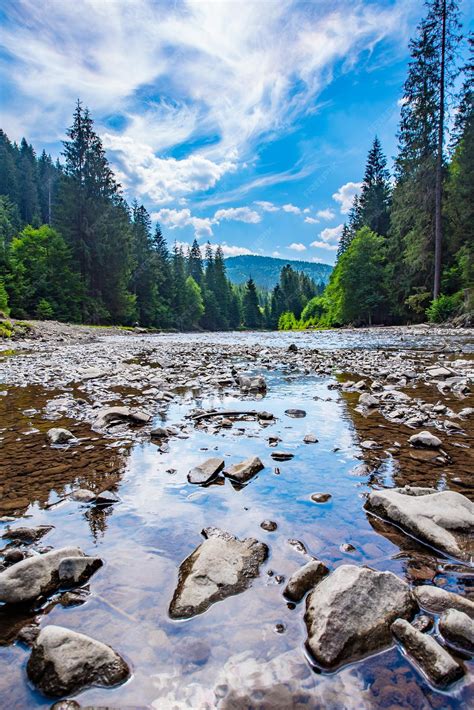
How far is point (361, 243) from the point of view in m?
39.7

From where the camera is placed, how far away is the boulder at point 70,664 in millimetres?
1250

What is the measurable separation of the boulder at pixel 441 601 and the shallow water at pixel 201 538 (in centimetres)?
15

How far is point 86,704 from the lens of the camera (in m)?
1.19

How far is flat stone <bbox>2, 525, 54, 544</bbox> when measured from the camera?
2158mm

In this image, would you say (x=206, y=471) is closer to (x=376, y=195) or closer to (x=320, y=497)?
(x=320, y=497)

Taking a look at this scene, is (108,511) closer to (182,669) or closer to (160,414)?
(182,669)

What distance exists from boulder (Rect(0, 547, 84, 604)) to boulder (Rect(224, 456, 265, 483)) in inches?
53.8

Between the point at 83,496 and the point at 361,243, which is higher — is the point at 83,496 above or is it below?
below

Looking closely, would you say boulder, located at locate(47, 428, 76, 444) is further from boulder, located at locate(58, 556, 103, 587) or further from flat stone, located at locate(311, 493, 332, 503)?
flat stone, located at locate(311, 493, 332, 503)

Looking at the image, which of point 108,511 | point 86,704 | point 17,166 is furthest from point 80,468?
point 17,166

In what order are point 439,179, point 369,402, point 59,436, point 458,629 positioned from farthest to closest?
point 439,179, point 369,402, point 59,436, point 458,629

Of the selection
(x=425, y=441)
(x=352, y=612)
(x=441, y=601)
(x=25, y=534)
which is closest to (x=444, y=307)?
(x=425, y=441)

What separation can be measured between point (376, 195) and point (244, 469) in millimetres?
52136

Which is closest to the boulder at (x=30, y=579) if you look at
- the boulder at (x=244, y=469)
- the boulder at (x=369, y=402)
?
the boulder at (x=244, y=469)
